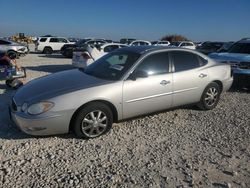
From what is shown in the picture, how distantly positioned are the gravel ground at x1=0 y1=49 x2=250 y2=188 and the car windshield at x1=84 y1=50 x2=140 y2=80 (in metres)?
0.97

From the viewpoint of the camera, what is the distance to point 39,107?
4582mm

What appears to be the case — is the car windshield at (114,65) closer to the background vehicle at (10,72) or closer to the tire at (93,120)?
the tire at (93,120)

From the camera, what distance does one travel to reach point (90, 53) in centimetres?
1312

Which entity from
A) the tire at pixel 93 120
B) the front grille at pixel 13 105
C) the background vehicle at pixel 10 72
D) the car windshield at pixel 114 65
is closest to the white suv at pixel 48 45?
the background vehicle at pixel 10 72

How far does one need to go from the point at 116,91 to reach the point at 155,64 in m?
1.08

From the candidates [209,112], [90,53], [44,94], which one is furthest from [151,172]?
[90,53]

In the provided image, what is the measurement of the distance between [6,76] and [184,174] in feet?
21.9

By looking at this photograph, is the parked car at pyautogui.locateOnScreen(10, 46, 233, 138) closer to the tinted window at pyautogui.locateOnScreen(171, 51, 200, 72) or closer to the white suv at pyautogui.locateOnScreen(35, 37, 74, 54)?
the tinted window at pyautogui.locateOnScreen(171, 51, 200, 72)

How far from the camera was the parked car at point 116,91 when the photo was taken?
15.3 ft

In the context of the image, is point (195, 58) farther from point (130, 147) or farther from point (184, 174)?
point (184, 174)

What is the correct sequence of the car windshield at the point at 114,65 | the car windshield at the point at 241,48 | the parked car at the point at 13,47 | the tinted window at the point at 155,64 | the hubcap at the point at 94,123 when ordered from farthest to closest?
the parked car at the point at 13,47 → the car windshield at the point at 241,48 → the tinted window at the point at 155,64 → the car windshield at the point at 114,65 → the hubcap at the point at 94,123

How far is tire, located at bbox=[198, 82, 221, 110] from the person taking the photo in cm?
650

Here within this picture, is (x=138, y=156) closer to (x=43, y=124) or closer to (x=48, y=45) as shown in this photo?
(x=43, y=124)

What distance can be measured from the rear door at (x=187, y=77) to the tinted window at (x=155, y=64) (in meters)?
0.19
